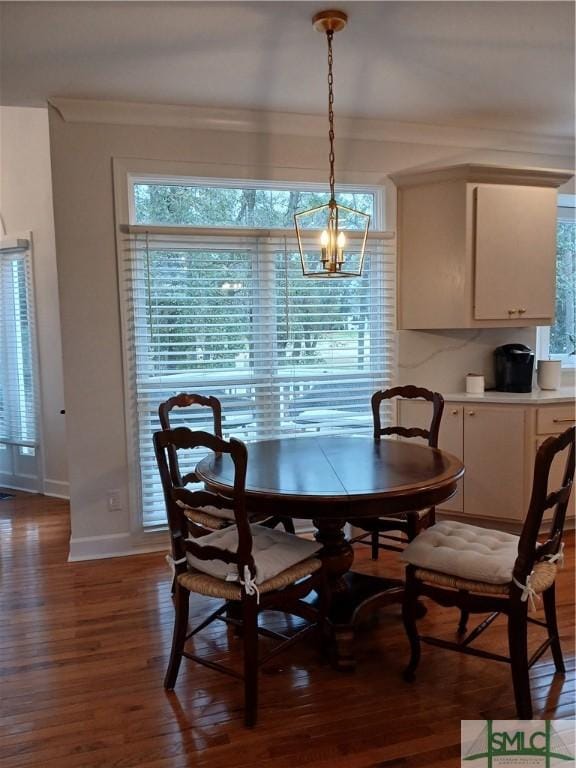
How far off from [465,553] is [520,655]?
1.20 ft

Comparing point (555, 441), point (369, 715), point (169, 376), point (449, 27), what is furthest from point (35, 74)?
point (369, 715)

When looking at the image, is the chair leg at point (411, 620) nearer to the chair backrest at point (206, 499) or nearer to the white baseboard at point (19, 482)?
the chair backrest at point (206, 499)

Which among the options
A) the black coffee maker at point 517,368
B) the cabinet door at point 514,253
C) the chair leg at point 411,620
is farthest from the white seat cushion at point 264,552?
the black coffee maker at point 517,368

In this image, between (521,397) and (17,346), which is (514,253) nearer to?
Answer: (521,397)

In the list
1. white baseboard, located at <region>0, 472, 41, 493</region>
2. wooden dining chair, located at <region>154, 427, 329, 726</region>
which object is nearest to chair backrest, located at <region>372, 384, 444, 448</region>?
wooden dining chair, located at <region>154, 427, 329, 726</region>

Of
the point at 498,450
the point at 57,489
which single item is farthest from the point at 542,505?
the point at 57,489

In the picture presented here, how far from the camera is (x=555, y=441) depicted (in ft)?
6.17

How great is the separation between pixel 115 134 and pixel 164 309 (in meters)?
1.05

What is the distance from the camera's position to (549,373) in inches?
154

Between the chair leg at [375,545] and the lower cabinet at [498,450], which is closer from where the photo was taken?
the chair leg at [375,545]

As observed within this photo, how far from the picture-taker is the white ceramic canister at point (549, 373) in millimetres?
3918

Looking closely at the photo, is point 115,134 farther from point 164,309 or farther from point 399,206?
point 399,206

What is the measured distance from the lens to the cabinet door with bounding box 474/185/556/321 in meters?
3.62

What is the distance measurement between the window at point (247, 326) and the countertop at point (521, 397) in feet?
1.67
